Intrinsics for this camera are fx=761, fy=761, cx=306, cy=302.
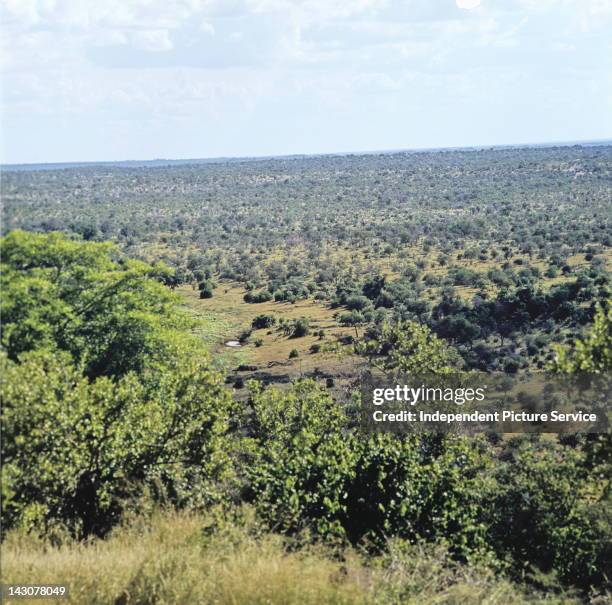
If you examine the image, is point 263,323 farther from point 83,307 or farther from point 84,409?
point 84,409

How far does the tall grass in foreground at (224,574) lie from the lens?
266 inches

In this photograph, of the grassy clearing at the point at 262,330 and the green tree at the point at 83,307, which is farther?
the grassy clearing at the point at 262,330

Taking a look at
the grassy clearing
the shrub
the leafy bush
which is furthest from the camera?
the shrub

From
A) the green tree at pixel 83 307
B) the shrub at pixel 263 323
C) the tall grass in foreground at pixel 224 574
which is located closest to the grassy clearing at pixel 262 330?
the shrub at pixel 263 323

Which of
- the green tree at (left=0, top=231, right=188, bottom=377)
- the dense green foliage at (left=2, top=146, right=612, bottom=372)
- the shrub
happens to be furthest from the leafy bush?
the shrub

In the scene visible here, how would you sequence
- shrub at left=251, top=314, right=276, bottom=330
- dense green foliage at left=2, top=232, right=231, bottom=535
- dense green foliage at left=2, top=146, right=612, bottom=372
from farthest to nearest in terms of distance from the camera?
shrub at left=251, top=314, right=276, bottom=330 < dense green foliage at left=2, top=146, right=612, bottom=372 < dense green foliage at left=2, top=232, right=231, bottom=535

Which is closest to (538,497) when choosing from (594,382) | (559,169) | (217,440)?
(594,382)

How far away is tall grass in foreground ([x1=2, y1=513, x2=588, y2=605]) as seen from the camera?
6.77 m

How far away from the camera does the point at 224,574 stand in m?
7.00

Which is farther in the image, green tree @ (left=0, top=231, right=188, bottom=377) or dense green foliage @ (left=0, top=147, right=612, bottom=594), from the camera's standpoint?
green tree @ (left=0, top=231, right=188, bottom=377)

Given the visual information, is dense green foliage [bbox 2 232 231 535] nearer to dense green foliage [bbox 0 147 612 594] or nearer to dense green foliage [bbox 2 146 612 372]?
dense green foliage [bbox 0 147 612 594]

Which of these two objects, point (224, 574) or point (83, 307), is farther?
point (83, 307)

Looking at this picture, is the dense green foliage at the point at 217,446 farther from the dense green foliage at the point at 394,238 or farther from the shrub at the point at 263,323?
the shrub at the point at 263,323

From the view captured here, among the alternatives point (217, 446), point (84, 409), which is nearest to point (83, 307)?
point (84, 409)
